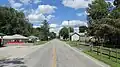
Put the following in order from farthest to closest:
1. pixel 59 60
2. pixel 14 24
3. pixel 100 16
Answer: pixel 14 24 → pixel 100 16 → pixel 59 60

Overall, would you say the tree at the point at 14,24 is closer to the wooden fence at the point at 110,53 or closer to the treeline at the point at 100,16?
the treeline at the point at 100,16

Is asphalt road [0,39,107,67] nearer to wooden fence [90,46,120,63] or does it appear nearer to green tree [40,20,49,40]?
wooden fence [90,46,120,63]

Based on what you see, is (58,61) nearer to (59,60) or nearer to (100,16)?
(59,60)

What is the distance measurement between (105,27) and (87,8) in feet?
79.4

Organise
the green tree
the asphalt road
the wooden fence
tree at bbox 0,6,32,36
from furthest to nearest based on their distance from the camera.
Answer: the green tree, tree at bbox 0,6,32,36, the wooden fence, the asphalt road

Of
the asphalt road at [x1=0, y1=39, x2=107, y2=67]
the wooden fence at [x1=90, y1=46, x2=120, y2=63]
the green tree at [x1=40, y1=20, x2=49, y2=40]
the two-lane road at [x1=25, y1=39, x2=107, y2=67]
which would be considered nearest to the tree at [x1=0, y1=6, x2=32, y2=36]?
the green tree at [x1=40, y1=20, x2=49, y2=40]

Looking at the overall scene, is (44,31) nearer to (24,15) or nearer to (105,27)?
(24,15)

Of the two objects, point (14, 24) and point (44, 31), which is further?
point (44, 31)

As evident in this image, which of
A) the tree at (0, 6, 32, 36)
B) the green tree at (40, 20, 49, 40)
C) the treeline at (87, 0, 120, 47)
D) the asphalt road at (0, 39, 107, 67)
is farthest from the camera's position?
the green tree at (40, 20, 49, 40)

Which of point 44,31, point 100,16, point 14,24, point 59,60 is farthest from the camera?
point 44,31

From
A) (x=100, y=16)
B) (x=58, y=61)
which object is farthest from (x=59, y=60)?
(x=100, y=16)

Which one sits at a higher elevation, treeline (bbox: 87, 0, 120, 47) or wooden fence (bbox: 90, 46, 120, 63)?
treeline (bbox: 87, 0, 120, 47)

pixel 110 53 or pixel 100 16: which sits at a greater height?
pixel 100 16

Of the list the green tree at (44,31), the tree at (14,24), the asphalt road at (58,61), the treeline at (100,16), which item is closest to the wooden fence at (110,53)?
the asphalt road at (58,61)
